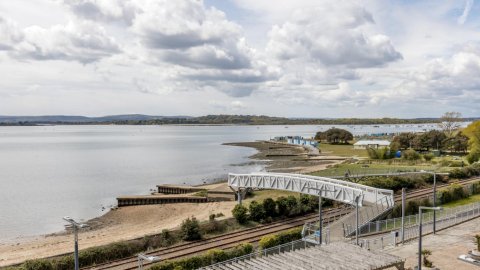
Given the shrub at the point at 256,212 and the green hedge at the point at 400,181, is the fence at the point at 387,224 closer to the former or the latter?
the shrub at the point at 256,212

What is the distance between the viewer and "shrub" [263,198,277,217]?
43.6m

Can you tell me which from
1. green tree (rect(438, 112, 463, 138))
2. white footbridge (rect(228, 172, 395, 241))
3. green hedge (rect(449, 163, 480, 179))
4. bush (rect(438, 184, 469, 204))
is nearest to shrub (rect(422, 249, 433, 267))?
white footbridge (rect(228, 172, 395, 241))

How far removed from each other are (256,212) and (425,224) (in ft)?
51.6

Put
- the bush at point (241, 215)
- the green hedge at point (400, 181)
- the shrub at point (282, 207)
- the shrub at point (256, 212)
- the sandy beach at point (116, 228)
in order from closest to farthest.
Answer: the sandy beach at point (116, 228) < the bush at point (241, 215) < the shrub at point (256, 212) < the shrub at point (282, 207) < the green hedge at point (400, 181)

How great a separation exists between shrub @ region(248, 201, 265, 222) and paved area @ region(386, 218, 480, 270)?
15400mm

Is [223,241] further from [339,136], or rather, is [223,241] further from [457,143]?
[339,136]

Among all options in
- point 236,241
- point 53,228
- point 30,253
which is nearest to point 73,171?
point 53,228

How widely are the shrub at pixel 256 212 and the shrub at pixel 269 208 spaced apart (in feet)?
1.88

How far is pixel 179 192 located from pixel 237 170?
103 ft

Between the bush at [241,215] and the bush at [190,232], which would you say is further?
the bush at [241,215]

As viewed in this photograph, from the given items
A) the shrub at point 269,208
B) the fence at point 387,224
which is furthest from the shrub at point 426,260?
A: the shrub at point 269,208

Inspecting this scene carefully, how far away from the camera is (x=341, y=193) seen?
42.0 m

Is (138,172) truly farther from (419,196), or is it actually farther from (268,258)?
(268,258)

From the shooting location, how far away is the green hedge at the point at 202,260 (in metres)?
27.3
